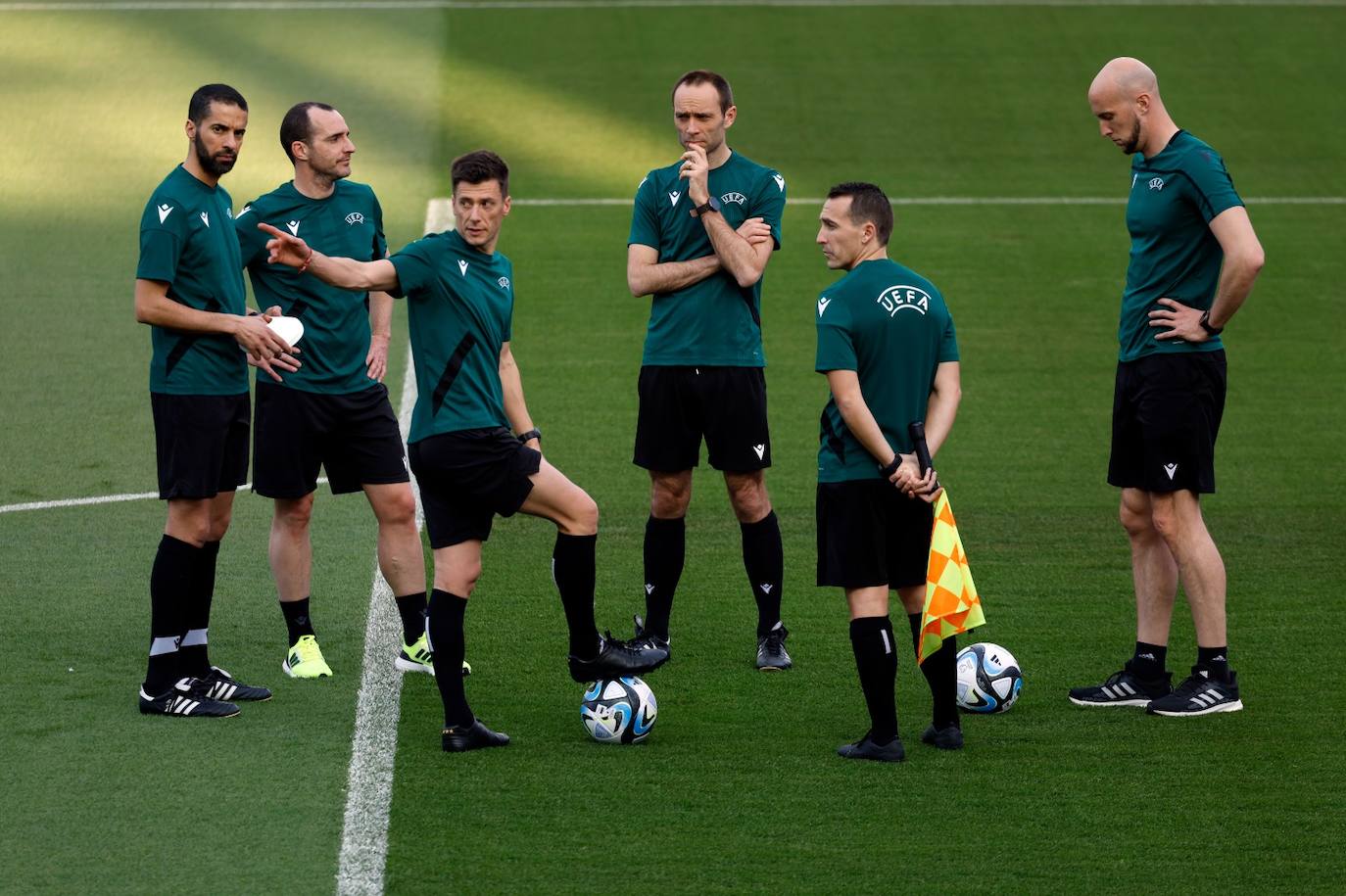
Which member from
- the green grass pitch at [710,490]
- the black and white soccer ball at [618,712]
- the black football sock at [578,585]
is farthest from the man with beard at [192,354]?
the black and white soccer ball at [618,712]

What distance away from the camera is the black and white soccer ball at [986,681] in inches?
261

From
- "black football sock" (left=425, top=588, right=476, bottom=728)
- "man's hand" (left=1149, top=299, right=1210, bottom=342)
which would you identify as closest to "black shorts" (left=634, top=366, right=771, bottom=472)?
"black football sock" (left=425, top=588, right=476, bottom=728)

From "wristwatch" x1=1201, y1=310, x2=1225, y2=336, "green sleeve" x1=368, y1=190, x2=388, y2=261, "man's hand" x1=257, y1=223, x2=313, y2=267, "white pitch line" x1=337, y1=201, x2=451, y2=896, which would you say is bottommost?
"white pitch line" x1=337, y1=201, x2=451, y2=896

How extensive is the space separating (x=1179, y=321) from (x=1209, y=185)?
1.71 ft

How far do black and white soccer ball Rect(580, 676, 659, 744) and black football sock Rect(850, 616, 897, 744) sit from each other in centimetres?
80

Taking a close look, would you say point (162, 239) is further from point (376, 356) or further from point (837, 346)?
point (837, 346)

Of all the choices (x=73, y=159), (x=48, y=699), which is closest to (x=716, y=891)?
(x=48, y=699)

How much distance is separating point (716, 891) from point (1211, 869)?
154cm

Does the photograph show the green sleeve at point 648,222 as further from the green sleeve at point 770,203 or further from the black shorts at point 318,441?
the black shorts at point 318,441

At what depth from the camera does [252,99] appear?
55.4ft

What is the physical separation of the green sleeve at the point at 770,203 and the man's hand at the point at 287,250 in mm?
2089

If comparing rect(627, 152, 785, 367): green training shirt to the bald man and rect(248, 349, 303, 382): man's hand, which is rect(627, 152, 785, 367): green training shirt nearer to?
the bald man

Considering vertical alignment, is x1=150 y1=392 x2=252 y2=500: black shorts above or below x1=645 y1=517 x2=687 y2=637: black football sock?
above

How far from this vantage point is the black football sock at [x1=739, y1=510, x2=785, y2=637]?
736 cm
